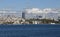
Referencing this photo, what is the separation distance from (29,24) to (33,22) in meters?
4.39

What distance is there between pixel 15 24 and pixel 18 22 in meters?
2.45

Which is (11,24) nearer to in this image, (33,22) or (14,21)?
(14,21)

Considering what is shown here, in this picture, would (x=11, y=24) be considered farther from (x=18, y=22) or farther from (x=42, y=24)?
(x=42, y=24)

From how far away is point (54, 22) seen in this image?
17050cm

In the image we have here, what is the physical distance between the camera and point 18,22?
180750 mm

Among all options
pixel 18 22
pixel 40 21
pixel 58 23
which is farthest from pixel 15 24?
pixel 58 23

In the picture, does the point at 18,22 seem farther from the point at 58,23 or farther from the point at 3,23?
the point at 58,23

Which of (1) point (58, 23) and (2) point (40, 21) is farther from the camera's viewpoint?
(2) point (40, 21)

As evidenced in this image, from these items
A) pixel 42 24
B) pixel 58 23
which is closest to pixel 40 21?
pixel 42 24

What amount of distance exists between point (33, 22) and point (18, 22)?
10.9 m

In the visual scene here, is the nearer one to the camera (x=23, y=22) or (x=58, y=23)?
(x=58, y=23)

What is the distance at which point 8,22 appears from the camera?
180 meters

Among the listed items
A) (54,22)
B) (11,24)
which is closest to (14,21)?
(11,24)

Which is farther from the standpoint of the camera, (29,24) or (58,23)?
(29,24)
